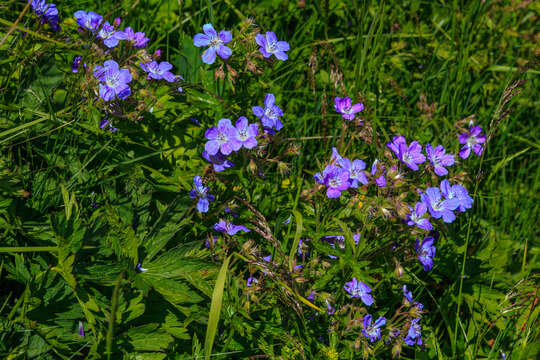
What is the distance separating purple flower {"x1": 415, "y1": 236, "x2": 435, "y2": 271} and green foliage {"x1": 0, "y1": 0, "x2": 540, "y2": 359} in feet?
0.34

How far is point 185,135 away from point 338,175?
972mm

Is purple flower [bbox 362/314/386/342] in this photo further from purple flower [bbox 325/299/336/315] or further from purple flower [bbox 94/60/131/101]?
purple flower [bbox 94/60/131/101]

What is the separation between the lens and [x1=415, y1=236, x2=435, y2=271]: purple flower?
239cm

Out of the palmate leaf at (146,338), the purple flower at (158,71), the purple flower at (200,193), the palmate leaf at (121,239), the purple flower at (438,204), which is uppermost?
the purple flower at (158,71)

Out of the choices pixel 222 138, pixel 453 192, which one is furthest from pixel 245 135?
pixel 453 192

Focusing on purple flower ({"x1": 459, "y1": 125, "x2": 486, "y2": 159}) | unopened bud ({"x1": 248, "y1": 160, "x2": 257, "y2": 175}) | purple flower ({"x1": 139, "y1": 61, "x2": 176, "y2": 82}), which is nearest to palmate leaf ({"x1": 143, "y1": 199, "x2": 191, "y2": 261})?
unopened bud ({"x1": 248, "y1": 160, "x2": 257, "y2": 175})

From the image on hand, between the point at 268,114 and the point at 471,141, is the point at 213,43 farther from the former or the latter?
the point at 471,141

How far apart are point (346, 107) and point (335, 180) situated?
588 mm

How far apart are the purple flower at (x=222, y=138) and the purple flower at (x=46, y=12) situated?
1.08 meters

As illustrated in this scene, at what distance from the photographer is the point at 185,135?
9.04 feet

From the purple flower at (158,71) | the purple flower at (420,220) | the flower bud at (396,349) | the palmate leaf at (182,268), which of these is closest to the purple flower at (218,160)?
the palmate leaf at (182,268)

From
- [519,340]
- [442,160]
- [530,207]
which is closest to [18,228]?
[442,160]

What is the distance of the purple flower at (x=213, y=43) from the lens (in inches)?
93.7

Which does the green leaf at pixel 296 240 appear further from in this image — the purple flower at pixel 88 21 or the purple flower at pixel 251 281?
the purple flower at pixel 88 21
